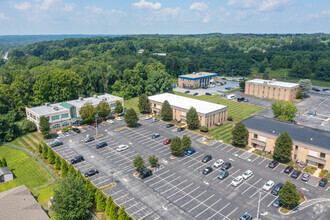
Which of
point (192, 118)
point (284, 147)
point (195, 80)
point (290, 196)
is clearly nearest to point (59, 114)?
point (192, 118)

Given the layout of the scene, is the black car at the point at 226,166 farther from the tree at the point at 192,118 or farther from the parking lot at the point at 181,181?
the tree at the point at 192,118

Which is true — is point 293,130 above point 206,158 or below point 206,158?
above

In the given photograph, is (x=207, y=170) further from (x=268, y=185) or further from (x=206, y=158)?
(x=268, y=185)

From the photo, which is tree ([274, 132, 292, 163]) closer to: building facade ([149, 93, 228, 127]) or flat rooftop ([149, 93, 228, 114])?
building facade ([149, 93, 228, 127])

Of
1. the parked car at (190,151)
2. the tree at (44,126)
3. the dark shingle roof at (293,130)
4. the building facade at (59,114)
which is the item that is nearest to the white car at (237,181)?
the parked car at (190,151)

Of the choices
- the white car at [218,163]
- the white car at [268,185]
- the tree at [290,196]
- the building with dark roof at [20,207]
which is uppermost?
the tree at [290,196]

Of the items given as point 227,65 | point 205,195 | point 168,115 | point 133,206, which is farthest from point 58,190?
point 227,65
